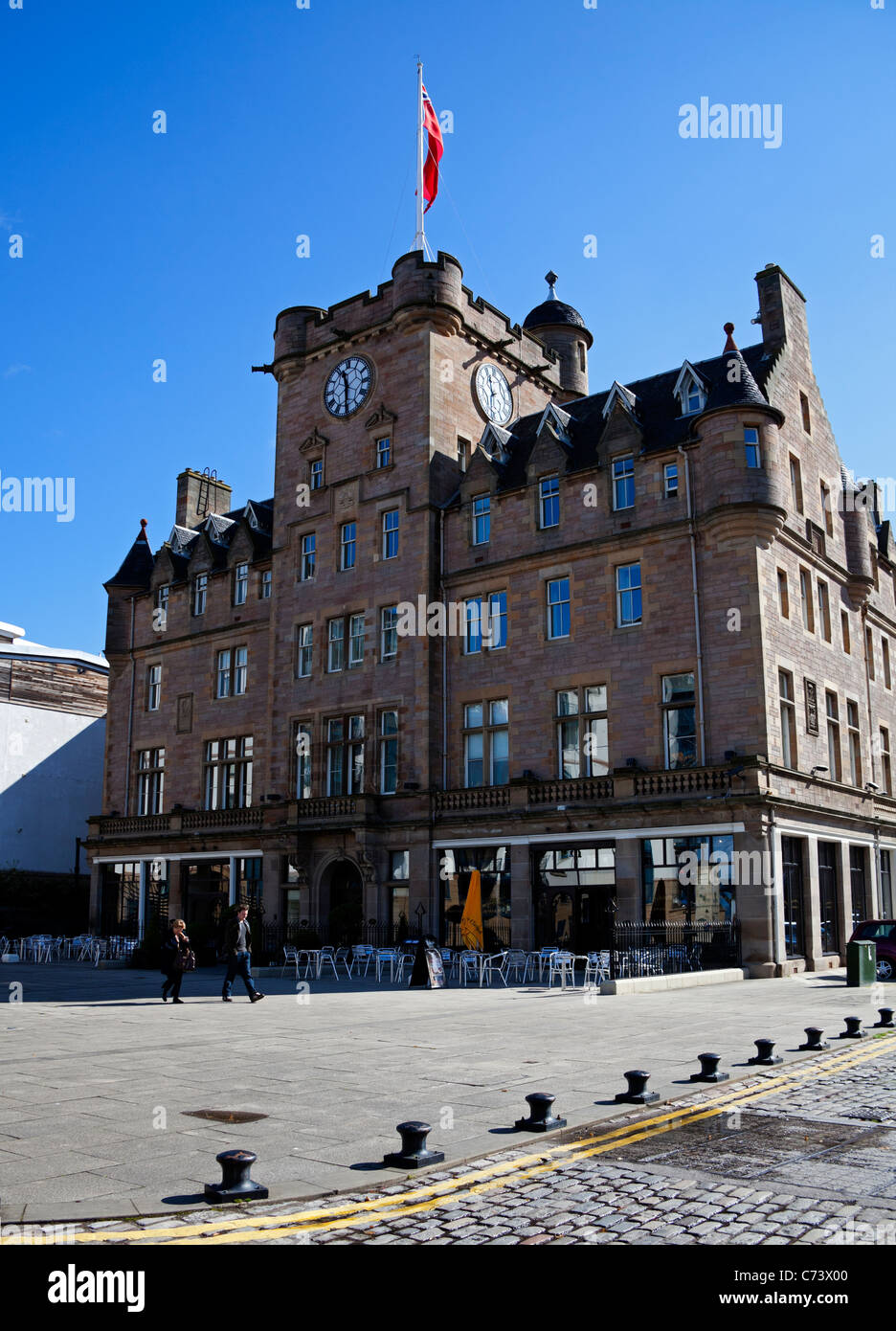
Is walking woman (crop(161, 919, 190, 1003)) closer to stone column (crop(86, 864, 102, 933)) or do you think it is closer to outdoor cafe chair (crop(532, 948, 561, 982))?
outdoor cafe chair (crop(532, 948, 561, 982))

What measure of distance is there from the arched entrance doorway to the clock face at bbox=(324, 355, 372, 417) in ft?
56.0

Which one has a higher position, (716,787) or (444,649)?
(444,649)

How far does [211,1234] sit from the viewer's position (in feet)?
19.2

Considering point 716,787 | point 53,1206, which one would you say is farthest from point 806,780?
point 53,1206


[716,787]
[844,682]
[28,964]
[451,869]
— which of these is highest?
[844,682]

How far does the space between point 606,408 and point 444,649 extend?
9645 millimetres

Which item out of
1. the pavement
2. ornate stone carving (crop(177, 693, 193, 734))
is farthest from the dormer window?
ornate stone carving (crop(177, 693, 193, 734))

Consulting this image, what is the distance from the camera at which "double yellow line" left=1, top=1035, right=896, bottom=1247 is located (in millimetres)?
5824

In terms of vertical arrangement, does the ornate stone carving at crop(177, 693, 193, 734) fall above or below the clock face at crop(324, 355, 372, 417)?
below

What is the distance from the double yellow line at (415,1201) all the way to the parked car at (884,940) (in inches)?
821

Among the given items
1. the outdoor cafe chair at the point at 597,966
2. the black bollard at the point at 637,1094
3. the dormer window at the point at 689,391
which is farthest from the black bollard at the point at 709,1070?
the dormer window at the point at 689,391
